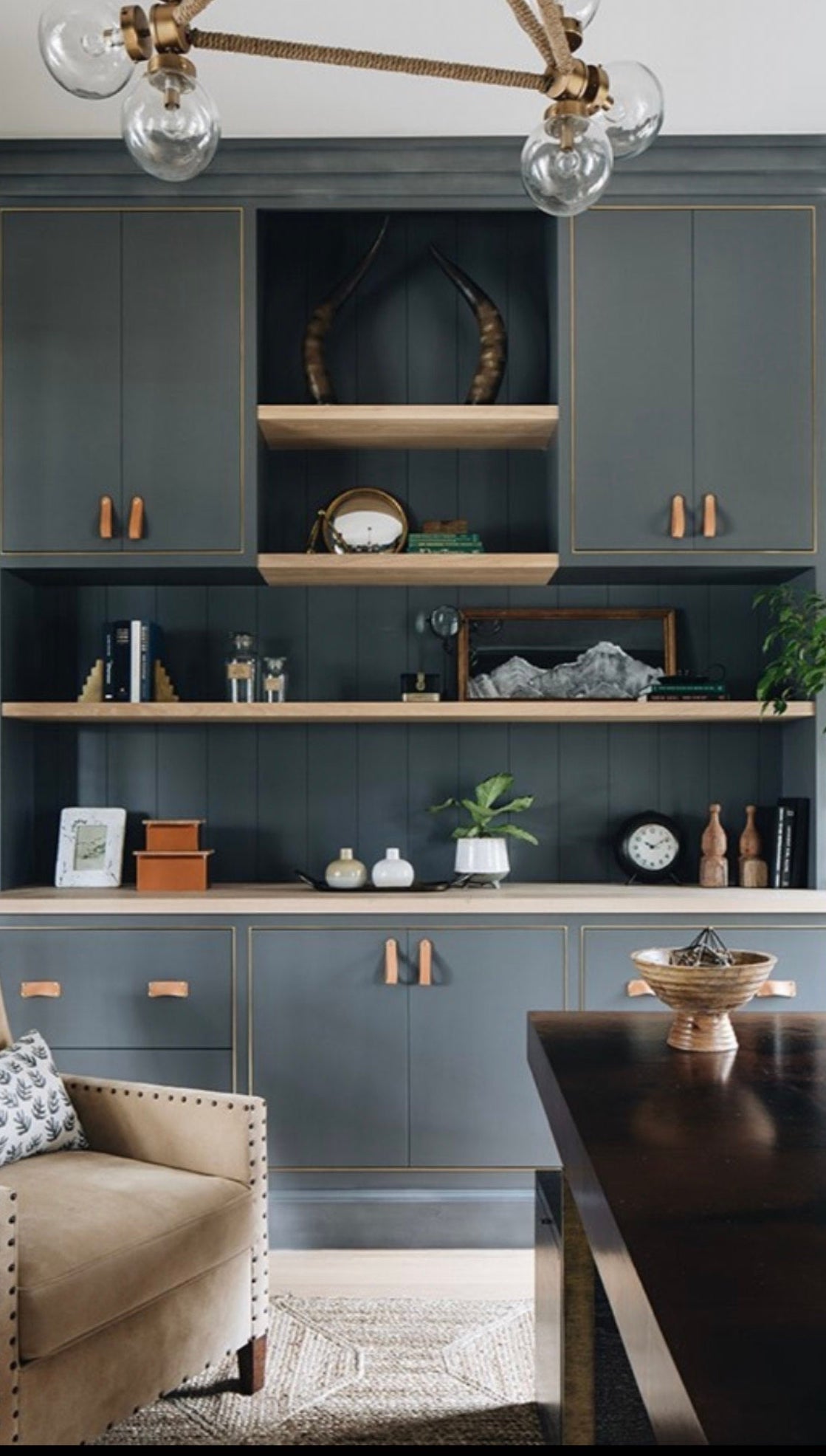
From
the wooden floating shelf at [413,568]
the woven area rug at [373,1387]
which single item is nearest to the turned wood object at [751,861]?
the wooden floating shelf at [413,568]

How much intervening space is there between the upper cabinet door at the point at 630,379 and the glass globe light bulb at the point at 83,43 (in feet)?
6.84

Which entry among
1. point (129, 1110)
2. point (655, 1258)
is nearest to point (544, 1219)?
point (129, 1110)

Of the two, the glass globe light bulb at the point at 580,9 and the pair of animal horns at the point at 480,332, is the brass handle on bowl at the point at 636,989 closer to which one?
the pair of animal horns at the point at 480,332

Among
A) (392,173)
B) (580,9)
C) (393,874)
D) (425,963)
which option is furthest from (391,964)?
(580,9)

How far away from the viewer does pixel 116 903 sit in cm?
325

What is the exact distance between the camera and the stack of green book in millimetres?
3500

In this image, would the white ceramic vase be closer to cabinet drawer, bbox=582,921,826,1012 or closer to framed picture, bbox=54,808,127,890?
cabinet drawer, bbox=582,921,826,1012

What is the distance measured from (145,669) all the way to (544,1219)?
2.02m

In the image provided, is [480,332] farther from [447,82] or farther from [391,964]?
[391,964]

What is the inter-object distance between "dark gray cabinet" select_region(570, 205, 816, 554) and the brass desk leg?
78.2 inches

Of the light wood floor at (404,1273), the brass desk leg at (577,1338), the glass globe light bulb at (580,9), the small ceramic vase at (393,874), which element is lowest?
the light wood floor at (404,1273)

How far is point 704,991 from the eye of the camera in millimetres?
1796

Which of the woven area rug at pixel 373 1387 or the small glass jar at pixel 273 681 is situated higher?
the small glass jar at pixel 273 681

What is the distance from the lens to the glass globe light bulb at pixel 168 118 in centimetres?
154
